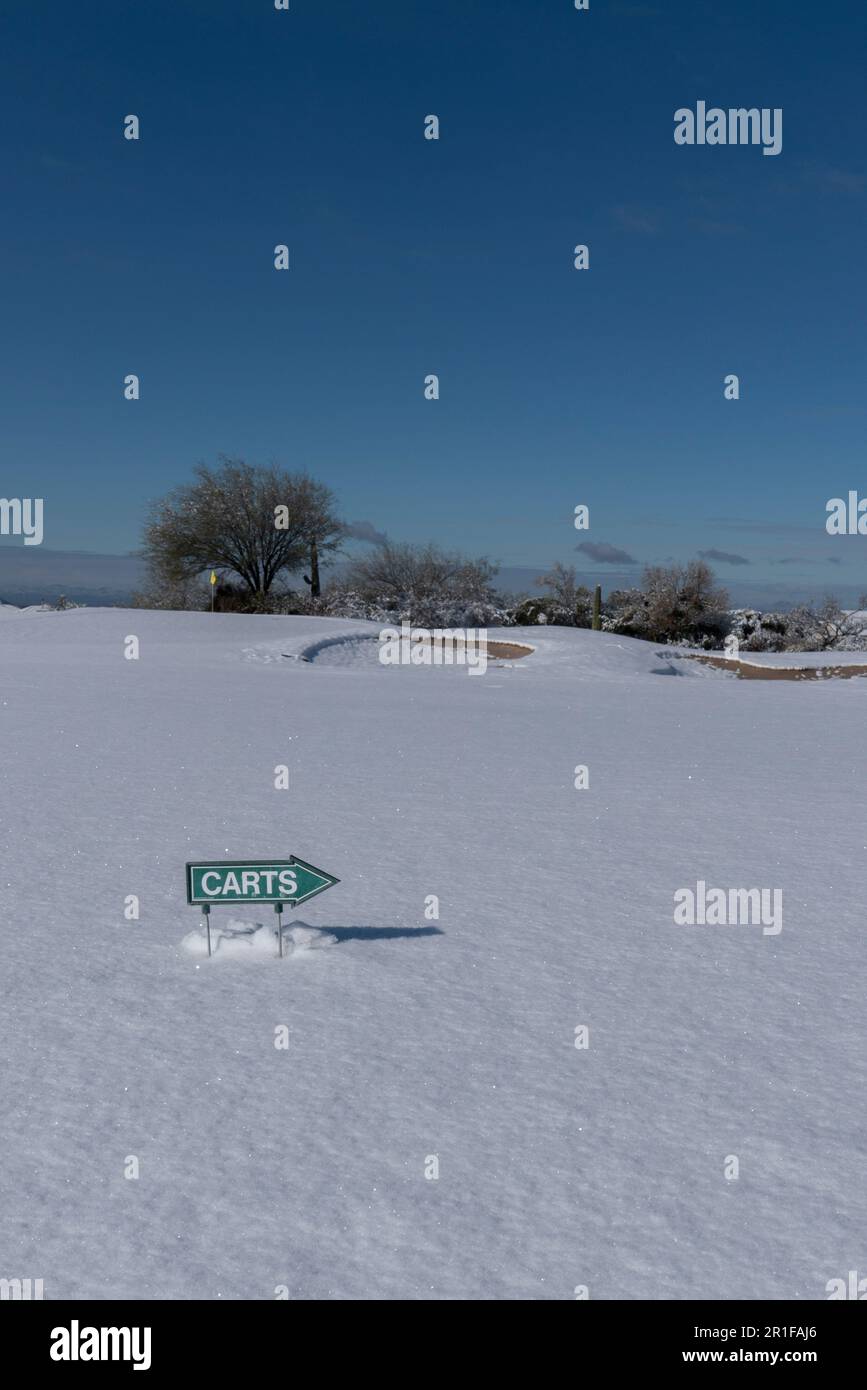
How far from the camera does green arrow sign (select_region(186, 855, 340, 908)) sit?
3.37 m

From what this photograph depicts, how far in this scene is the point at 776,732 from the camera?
1058cm

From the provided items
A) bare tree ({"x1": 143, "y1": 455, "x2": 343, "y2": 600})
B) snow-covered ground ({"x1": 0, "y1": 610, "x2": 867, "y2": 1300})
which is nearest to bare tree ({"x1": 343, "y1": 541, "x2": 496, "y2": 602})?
bare tree ({"x1": 143, "y1": 455, "x2": 343, "y2": 600})

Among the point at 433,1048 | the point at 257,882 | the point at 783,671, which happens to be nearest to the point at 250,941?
the point at 257,882

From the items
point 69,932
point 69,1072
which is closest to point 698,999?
point 69,1072

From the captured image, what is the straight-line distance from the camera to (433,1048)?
281cm

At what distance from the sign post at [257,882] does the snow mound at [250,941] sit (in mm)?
216

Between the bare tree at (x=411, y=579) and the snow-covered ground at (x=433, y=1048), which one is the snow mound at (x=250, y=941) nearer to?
the snow-covered ground at (x=433, y=1048)

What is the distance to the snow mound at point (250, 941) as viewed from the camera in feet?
11.5

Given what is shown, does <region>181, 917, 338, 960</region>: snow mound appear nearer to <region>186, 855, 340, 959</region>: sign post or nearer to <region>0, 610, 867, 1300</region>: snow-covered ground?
<region>0, 610, 867, 1300</region>: snow-covered ground

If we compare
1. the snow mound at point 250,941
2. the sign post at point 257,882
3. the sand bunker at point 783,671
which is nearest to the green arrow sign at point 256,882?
the sign post at point 257,882

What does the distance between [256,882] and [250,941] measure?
12.7 inches

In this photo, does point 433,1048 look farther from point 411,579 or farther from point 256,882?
point 411,579

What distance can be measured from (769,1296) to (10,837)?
168 inches

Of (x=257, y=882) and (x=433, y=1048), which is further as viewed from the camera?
(x=257, y=882)
